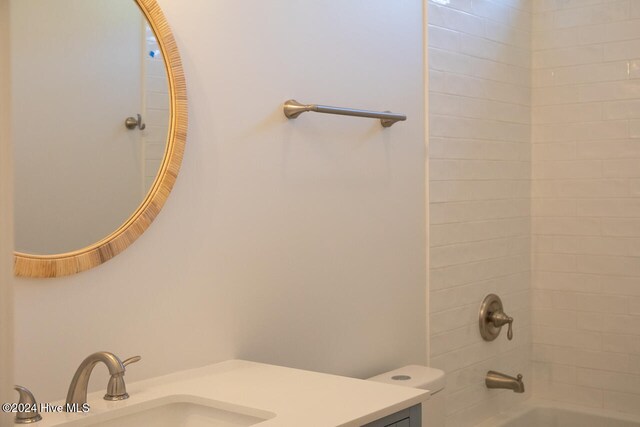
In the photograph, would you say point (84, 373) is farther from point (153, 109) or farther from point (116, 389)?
point (153, 109)

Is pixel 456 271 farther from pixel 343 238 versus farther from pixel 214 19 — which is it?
pixel 214 19

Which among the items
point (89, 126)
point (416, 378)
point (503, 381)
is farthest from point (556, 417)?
point (89, 126)

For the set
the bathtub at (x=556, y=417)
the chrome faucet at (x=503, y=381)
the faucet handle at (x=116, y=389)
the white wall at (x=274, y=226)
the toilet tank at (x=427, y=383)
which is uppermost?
the white wall at (x=274, y=226)

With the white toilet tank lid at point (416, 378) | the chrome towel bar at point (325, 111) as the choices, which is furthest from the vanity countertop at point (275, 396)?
the chrome towel bar at point (325, 111)

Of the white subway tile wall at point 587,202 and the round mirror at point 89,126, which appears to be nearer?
the round mirror at point 89,126

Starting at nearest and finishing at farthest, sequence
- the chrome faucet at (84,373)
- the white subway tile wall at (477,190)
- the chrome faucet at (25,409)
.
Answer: the chrome faucet at (25,409) < the chrome faucet at (84,373) < the white subway tile wall at (477,190)

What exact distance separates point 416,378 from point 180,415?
981mm

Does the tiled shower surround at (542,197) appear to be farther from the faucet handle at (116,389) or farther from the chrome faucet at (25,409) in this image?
the chrome faucet at (25,409)

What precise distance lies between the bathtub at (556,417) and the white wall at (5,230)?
2.62 m

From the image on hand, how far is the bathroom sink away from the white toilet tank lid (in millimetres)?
870

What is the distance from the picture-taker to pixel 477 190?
3.19m

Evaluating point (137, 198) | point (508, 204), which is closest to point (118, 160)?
point (137, 198)

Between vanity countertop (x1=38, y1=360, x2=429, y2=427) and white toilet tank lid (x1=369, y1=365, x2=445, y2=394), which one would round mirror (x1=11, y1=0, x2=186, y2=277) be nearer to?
→ vanity countertop (x1=38, y1=360, x2=429, y2=427)

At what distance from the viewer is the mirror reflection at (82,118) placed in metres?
1.65
